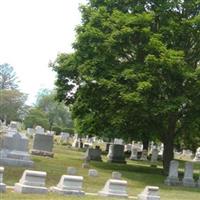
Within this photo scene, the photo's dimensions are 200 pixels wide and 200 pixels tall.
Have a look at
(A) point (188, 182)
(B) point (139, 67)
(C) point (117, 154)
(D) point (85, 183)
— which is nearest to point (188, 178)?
(A) point (188, 182)

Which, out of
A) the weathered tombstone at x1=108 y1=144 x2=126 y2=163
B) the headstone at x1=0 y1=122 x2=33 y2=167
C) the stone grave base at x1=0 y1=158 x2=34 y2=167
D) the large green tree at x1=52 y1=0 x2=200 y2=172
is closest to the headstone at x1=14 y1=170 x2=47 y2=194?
the stone grave base at x1=0 y1=158 x2=34 y2=167

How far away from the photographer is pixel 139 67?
2966 centimetres

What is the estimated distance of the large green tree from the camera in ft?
95.0

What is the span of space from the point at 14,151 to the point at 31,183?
410 inches

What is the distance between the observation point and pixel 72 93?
35938 millimetres

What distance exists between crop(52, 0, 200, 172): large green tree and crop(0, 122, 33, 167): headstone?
5.12 meters

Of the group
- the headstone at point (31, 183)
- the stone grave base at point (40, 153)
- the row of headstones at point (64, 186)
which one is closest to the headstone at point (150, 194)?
the row of headstones at point (64, 186)

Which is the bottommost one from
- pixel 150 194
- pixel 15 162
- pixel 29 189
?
pixel 29 189

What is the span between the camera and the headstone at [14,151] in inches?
1051

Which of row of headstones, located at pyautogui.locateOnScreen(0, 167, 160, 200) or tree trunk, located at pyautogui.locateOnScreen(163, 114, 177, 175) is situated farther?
tree trunk, located at pyautogui.locateOnScreen(163, 114, 177, 175)

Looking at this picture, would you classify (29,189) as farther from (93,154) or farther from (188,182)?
(93,154)

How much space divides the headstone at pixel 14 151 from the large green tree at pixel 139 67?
5121 millimetres

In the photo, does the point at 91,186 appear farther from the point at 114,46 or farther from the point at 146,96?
the point at 114,46

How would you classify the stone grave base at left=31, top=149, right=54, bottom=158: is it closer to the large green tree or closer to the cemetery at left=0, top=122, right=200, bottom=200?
the cemetery at left=0, top=122, right=200, bottom=200
